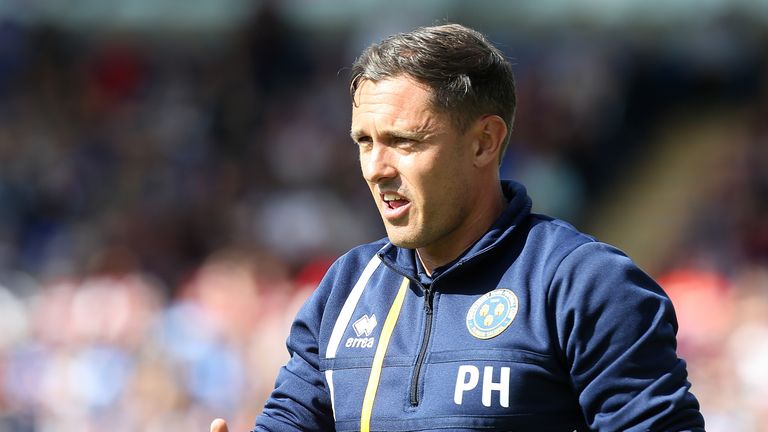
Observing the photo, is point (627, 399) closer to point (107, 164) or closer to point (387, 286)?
point (387, 286)

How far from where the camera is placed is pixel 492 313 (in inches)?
117

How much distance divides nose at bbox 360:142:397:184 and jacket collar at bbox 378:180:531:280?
0.24 m

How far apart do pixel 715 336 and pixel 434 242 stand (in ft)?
14.9

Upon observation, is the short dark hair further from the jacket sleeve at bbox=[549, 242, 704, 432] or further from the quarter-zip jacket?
the jacket sleeve at bbox=[549, 242, 704, 432]

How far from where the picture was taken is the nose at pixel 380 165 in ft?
10.1

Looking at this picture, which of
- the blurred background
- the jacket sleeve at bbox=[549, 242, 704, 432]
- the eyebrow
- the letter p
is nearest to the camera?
the jacket sleeve at bbox=[549, 242, 704, 432]

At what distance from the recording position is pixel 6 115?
12.6 meters

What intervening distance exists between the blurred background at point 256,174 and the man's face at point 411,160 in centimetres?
400

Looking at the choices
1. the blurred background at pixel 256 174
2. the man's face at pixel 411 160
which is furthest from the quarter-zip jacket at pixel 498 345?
the blurred background at pixel 256 174

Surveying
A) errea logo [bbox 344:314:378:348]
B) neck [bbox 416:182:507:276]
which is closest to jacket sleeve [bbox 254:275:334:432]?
errea logo [bbox 344:314:378:348]

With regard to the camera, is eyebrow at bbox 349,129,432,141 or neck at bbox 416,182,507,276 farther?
neck at bbox 416,182,507,276

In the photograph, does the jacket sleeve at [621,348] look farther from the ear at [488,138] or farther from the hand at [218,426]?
the hand at [218,426]

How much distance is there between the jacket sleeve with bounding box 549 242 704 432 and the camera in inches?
109

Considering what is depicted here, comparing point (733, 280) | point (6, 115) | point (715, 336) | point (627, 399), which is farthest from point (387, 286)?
point (6, 115)
